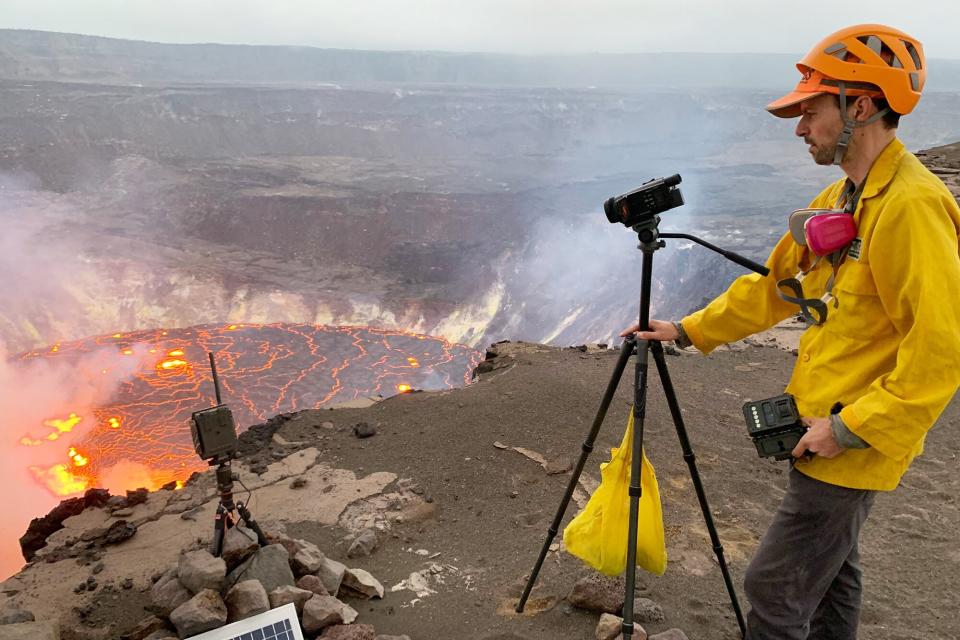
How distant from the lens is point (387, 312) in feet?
66.0

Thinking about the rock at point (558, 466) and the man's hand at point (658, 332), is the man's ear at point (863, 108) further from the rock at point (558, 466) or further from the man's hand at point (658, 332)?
the rock at point (558, 466)

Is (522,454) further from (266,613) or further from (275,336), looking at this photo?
(275,336)

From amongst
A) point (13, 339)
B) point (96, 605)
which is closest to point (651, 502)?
point (96, 605)

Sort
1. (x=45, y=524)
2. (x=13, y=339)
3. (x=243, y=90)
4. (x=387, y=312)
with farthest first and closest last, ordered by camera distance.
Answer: (x=243, y=90)
(x=387, y=312)
(x=13, y=339)
(x=45, y=524)

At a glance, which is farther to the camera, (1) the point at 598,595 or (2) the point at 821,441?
(1) the point at 598,595

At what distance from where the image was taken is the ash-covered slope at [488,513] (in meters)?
3.83

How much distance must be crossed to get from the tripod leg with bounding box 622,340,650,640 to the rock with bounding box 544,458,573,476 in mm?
2676

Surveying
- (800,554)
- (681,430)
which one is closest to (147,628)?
(681,430)

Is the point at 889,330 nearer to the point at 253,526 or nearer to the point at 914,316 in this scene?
the point at 914,316

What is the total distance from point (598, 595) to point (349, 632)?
1.38 meters

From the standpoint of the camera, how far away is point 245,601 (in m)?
3.24

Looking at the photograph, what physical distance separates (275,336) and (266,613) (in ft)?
47.2

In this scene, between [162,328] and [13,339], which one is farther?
[162,328]

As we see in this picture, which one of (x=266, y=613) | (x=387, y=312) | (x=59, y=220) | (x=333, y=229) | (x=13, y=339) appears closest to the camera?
(x=266, y=613)
